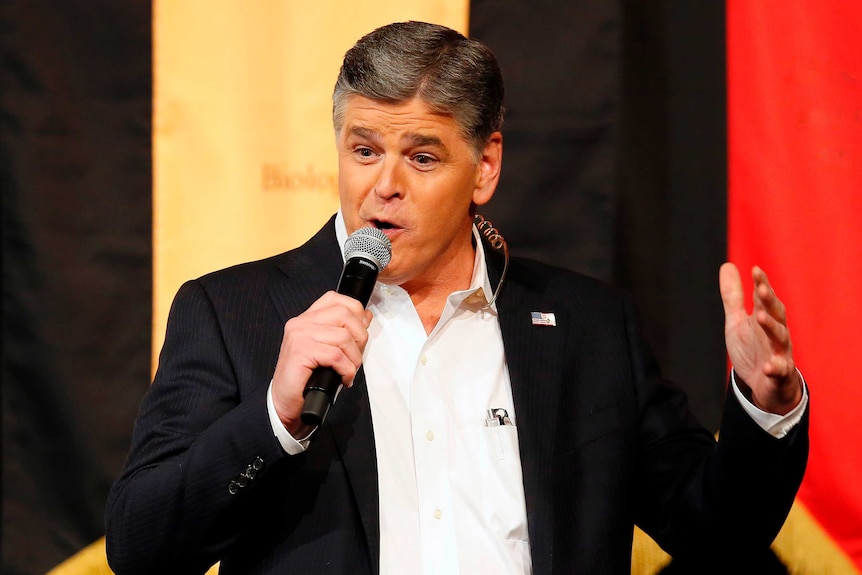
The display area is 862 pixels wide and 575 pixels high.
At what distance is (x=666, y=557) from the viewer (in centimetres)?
249

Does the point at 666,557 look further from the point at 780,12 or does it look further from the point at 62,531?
the point at 62,531

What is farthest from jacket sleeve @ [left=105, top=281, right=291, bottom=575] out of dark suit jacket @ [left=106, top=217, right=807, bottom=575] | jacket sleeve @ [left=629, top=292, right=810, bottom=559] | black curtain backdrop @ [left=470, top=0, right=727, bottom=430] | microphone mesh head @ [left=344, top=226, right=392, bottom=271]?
black curtain backdrop @ [left=470, top=0, right=727, bottom=430]

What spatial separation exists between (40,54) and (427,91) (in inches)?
55.5

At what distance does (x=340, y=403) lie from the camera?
1803 millimetres

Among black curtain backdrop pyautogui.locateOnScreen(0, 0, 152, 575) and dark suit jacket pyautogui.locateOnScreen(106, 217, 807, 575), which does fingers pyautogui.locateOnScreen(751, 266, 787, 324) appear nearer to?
dark suit jacket pyautogui.locateOnScreen(106, 217, 807, 575)

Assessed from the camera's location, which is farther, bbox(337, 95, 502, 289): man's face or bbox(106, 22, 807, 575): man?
bbox(337, 95, 502, 289): man's face

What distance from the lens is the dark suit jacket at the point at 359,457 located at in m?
1.65

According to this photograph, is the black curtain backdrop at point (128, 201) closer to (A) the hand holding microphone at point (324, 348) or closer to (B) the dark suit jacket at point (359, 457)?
(B) the dark suit jacket at point (359, 457)

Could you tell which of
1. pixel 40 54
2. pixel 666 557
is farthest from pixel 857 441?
pixel 40 54

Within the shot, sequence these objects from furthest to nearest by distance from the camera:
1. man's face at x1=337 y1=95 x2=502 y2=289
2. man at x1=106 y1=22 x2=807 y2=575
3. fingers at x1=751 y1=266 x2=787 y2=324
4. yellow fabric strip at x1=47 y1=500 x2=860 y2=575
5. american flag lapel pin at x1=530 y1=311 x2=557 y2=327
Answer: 1. yellow fabric strip at x1=47 y1=500 x2=860 y2=575
2. american flag lapel pin at x1=530 y1=311 x2=557 y2=327
3. man's face at x1=337 y1=95 x2=502 y2=289
4. man at x1=106 y1=22 x2=807 y2=575
5. fingers at x1=751 y1=266 x2=787 y2=324

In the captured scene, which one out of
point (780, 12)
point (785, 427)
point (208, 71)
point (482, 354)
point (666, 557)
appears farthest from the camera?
point (208, 71)

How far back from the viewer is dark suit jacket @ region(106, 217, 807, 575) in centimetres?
165

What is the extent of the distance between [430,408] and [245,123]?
4.22ft

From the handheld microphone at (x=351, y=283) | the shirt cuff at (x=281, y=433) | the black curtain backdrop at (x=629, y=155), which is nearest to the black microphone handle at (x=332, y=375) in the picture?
the handheld microphone at (x=351, y=283)
